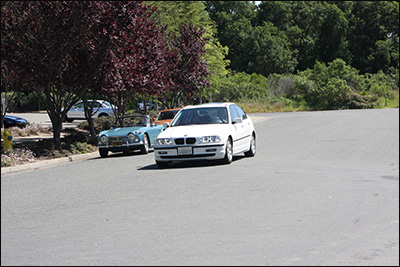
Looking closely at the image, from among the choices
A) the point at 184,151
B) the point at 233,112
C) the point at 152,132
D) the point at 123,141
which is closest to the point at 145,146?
the point at 123,141

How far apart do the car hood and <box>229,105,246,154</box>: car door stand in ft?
0.88

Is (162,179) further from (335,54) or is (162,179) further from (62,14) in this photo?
(335,54)

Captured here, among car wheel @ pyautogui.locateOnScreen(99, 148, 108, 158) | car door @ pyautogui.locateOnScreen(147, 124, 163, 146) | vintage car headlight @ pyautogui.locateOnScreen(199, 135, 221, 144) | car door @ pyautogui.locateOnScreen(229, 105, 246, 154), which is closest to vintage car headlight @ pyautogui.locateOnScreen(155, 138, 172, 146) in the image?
vintage car headlight @ pyautogui.locateOnScreen(199, 135, 221, 144)

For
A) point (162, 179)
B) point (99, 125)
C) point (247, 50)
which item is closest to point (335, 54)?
point (247, 50)

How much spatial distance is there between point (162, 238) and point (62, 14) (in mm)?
13226

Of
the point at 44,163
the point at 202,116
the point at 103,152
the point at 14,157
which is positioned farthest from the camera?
the point at 103,152

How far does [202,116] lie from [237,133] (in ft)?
3.37

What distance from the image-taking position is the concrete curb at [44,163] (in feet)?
47.4

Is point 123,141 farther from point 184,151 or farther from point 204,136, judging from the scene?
point 204,136

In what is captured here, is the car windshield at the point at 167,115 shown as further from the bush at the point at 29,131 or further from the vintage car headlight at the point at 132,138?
the bush at the point at 29,131

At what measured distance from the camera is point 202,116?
14.4m

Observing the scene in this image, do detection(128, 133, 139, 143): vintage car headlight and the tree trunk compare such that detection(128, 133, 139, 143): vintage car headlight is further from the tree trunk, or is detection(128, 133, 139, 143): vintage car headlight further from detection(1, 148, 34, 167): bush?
detection(1, 148, 34, 167): bush

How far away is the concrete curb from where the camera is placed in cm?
1444

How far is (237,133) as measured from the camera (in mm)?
14172
